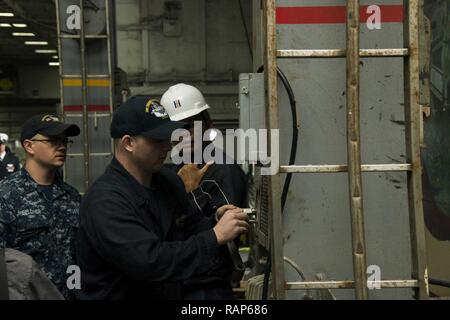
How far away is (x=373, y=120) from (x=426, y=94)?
0.46 metres

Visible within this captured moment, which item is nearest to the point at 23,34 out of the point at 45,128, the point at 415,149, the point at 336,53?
the point at 45,128

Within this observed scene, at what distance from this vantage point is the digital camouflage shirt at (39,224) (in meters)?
3.87

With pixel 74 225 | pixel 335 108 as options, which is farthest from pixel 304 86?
pixel 74 225

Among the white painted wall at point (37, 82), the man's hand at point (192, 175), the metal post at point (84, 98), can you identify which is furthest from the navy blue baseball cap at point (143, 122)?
the white painted wall at point (37, 82)

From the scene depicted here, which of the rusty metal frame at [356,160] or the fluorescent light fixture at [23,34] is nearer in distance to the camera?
the rusty metal frame at [356,160]

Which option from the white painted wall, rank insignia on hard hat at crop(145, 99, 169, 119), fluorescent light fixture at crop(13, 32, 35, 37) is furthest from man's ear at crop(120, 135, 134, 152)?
the white painted wall

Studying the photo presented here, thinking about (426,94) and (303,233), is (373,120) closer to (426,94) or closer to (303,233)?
(426,94)

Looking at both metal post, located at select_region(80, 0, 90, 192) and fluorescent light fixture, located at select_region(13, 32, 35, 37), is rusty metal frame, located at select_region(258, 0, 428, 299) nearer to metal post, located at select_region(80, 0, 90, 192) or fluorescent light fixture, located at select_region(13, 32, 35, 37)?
metal post, located at select_region(80, 0, 90, 192)

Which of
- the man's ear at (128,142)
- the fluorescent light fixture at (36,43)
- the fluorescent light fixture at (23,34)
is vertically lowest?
the man's ear at (128,142)

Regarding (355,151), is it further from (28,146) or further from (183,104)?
(28,146)

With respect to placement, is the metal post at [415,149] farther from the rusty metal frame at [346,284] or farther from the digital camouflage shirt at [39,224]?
→ the digital camouflage shirt at [39,224]

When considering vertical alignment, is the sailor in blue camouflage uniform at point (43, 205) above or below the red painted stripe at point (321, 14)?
below

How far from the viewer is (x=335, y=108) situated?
3078 mm

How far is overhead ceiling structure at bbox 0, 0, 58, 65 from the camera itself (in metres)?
14.8
